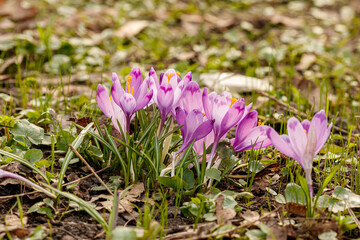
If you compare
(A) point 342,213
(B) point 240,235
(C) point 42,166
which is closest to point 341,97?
(A) point 342,213

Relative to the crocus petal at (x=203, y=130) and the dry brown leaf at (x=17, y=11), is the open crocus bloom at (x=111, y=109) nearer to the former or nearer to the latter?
the crocus petal at (x=203, y=130)

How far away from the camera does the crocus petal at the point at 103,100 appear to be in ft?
5.39

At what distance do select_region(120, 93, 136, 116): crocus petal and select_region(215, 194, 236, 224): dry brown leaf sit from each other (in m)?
0.44

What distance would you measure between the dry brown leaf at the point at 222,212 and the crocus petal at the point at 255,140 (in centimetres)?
23

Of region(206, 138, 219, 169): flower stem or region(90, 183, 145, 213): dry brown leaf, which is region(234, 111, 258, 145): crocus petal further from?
region(90, 183, 145, 213): dry brown leaf

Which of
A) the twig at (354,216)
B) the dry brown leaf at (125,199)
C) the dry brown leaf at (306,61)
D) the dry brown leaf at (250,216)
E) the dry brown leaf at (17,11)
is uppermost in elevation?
the dry brown leaf at (17,11)

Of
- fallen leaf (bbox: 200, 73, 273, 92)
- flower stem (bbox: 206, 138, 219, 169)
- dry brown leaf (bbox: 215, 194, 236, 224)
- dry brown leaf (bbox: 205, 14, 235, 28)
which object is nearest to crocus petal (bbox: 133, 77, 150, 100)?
flower stem (bbox: 206, 138, 219, 169)

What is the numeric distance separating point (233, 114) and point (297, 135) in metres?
0.24

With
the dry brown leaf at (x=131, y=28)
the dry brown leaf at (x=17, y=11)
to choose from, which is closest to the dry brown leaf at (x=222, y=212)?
the dry brown leaf at (x=131, y=28)

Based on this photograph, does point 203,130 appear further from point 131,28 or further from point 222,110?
point 131,28

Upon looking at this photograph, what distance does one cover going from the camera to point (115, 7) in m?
4.90

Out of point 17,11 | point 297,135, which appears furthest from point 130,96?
point 17,11

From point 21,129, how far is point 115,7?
10.7 ft

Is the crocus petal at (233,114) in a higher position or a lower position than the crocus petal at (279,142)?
higher
